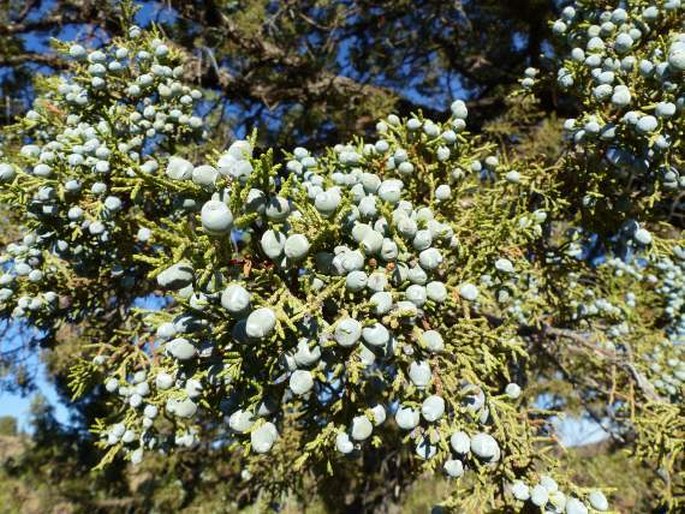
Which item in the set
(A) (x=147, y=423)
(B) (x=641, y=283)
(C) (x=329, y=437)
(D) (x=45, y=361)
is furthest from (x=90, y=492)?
(B) (x=641, y=283)

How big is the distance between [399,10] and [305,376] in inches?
183

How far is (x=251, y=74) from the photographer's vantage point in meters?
4.16

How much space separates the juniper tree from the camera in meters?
1.31

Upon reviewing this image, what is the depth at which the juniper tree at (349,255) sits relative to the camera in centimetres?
131

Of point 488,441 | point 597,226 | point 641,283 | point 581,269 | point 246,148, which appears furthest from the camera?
point 641,283

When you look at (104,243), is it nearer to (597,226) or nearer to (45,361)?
(597,226)

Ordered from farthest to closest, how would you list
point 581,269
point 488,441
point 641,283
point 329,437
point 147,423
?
point 641,283, point 581,269, point 147,423, point 329,437, point 488,441

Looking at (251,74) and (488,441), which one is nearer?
(488,441)

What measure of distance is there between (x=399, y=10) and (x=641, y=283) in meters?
3.58

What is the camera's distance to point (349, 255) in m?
1.32

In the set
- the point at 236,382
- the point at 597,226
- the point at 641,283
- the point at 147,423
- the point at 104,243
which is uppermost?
the point at 597,226

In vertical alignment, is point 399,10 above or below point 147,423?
above

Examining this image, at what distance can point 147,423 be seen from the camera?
199 centimetres

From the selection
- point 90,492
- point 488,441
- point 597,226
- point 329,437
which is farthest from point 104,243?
point 90,492
